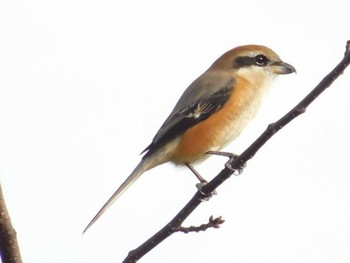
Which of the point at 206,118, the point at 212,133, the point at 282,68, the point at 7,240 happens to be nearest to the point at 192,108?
the point at 206,118

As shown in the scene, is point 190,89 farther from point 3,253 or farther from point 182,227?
point 3,253

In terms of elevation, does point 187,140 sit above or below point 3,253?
above

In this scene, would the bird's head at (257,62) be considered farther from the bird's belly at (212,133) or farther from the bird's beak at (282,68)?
the bird's belly at (212,133)

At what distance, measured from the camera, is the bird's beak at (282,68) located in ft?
21.8

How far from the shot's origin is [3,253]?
2748mm

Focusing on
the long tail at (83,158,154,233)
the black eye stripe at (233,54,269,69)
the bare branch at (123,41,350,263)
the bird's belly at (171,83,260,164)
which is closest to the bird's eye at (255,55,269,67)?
the black eye stripe at (233,54,269,69)

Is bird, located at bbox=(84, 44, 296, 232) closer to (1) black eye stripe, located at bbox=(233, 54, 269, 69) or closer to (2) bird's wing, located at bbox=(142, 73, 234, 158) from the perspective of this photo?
(2) bird's wing, located at bbox=(142, 73, 234, 158)

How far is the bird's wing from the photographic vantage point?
6.01 metres

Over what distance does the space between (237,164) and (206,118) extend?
2.27m

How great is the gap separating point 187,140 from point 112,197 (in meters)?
1.20

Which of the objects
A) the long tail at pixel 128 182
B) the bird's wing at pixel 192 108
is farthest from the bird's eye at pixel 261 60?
the long tail at pixel 128 182

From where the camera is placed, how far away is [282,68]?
A: 21.9 feet

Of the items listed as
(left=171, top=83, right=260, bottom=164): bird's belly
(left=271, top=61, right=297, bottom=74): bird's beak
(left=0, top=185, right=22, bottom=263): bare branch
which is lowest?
(left=0, top=185, right=22, bottom=263): bare branch

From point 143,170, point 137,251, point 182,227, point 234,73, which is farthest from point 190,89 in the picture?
point 137,251
